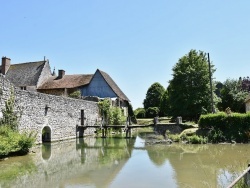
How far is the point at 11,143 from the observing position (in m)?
14.0

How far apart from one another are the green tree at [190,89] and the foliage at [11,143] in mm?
19266

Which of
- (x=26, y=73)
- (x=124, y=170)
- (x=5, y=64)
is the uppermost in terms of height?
(x=5, y=64)

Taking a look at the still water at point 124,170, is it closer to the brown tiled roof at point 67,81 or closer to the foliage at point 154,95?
the brown tiled roof at point 67,81

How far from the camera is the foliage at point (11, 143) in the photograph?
13.5m

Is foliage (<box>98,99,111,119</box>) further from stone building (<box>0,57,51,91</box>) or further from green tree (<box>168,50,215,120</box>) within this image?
stone building (<box>0,57,51,91</box>)

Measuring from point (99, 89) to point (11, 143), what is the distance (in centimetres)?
2304

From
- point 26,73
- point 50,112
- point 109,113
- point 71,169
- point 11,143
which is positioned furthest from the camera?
point 26,73

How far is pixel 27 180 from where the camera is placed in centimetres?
966

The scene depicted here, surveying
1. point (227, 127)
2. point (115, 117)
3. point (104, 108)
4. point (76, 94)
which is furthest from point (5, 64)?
point (227, 127)

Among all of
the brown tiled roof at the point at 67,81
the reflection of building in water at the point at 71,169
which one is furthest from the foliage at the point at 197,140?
the brown tiled roof at the point at 67,81

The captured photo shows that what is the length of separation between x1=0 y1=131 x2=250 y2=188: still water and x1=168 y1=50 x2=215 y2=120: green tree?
1629 cm

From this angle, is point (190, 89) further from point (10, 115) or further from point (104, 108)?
point (10, 115)

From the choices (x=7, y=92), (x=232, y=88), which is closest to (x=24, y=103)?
(x=7, y=92)

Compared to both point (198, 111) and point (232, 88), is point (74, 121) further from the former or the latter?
point (232, 88)
